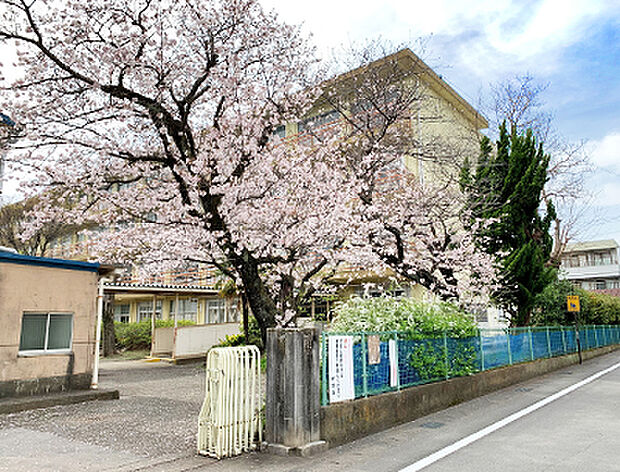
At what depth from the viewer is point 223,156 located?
35.0 feet

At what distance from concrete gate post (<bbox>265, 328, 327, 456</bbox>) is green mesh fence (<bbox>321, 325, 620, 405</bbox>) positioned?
37 centimetres

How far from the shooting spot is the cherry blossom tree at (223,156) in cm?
889

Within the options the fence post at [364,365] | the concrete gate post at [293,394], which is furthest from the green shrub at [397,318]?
the concrete gate post at [293,394]

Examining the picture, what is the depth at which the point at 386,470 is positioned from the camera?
504 cm

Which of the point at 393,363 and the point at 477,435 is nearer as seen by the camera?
the point at 477,435

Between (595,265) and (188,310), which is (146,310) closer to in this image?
(188,310)

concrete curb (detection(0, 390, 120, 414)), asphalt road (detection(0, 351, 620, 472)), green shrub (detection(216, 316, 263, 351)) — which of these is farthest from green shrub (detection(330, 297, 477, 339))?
green shrub (detection(216, 316, 263, 351))

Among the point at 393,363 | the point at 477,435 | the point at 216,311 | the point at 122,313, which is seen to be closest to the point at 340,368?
the point at 393,363

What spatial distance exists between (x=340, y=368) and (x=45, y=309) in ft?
21.3

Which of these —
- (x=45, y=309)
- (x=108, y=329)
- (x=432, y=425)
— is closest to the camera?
(x=432, y=425)

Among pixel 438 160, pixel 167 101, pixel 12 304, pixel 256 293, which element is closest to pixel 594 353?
pixel 438 160

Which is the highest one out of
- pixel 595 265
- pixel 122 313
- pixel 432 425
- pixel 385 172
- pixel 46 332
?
pixel 595 265

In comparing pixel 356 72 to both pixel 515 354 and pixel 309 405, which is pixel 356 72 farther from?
pixel 309 405

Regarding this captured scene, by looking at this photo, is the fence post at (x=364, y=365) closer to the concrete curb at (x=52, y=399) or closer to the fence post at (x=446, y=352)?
the fence post at (x=446, y=352)
